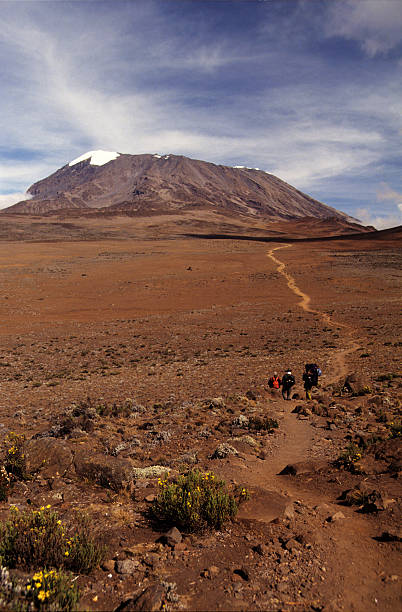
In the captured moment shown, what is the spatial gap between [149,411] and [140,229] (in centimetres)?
12935

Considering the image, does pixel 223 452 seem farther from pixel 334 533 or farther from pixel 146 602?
pixel 146 602

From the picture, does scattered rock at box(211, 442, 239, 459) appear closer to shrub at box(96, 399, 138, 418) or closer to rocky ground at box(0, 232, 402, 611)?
rocky ground at box(0, 232, 402, 611)

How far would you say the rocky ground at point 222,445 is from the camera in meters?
4.07

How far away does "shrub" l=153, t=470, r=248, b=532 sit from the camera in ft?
16.2

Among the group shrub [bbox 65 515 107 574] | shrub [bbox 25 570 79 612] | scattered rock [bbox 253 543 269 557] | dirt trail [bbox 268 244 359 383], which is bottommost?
dirt trail [bbox 268 244 359 383]

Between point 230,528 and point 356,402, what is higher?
point 230,528

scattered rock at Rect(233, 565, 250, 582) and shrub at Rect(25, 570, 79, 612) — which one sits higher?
shrub at Rect(25, 570, 79, 612)

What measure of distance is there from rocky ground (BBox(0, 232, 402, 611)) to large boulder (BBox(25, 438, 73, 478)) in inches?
1.0

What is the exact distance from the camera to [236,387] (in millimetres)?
14469

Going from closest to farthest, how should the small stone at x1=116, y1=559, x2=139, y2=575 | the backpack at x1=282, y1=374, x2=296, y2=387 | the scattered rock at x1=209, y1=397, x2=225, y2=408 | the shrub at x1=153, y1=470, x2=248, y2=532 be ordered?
the small stone at x1=116, y1=559, x2=139, y2=575 < the shrub at x1=153, y1=470, x2=248, y2=532 < the scattered rock at x1=209, y1=397, x2=225, y2=408 < the backpack at x1=282, y1=374, x2=296, y2=387

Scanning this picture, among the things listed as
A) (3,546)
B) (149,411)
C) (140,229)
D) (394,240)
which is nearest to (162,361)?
(149,411)

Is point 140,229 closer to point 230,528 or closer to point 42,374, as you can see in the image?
point 42,374

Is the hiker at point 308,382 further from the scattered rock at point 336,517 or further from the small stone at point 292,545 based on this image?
the small stone at point 292,545

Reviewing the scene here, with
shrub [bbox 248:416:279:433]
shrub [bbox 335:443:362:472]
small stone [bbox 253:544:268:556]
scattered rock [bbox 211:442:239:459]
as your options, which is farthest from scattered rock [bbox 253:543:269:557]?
shrub [bbox 248:416:279:433]
